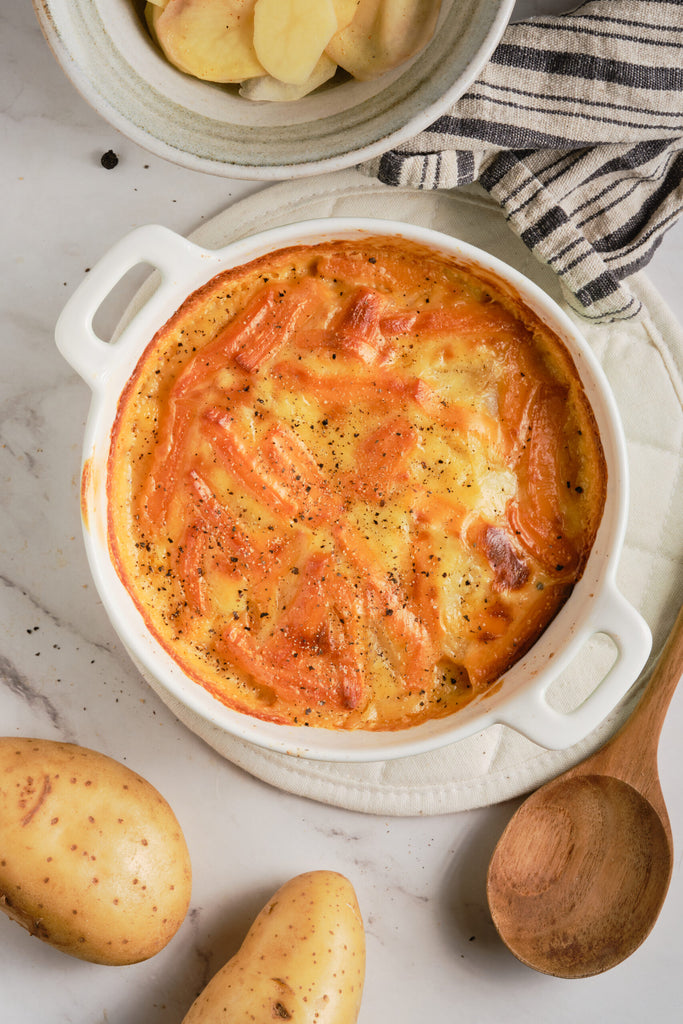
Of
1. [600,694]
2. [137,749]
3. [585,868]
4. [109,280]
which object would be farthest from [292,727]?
[109,280]

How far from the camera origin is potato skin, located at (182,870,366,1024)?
4.64ft

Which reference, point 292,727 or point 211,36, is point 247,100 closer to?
point 211,36

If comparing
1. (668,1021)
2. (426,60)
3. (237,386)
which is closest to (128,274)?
(237,386)

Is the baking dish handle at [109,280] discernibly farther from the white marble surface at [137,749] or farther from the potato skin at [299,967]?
the potato skin at [299,967]

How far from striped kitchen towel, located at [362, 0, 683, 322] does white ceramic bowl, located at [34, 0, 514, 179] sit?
142 millimetres

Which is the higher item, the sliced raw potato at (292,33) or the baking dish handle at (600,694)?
the sliced raw potato at (292,33)

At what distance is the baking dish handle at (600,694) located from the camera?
1.27 metres

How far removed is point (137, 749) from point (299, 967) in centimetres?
48

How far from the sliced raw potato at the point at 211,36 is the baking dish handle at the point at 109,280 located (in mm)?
255

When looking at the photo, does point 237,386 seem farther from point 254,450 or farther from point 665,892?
point 665,892

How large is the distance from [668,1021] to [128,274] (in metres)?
1.78

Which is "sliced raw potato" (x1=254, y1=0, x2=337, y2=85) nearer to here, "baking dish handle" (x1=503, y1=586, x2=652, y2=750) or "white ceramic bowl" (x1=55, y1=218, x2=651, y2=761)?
"white ceramic bowl" (x1=55, y1=218, x2=651, y2=761)

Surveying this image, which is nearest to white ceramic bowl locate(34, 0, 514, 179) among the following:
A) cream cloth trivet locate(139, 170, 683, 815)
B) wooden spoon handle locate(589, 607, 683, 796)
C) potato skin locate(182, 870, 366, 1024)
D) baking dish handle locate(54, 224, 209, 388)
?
baking dish handle locate(54, 224, 209, 388)

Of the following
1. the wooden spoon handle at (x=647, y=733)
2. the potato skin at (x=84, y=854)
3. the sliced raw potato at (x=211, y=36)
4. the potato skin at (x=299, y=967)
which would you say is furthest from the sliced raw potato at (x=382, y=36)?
the potato skin at (x=299, y=967)
